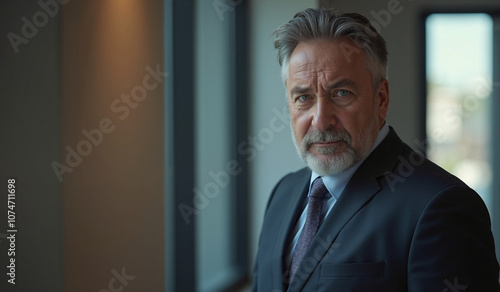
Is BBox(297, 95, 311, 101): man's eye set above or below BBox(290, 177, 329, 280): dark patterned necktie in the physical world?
above

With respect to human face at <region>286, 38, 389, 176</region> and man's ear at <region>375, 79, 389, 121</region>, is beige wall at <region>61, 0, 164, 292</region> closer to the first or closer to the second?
human face at <region>286, 38, 389, 176</region>

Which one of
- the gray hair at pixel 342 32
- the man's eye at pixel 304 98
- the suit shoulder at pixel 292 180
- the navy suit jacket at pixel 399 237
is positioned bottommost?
the navy suit jacket at pixel 399 237

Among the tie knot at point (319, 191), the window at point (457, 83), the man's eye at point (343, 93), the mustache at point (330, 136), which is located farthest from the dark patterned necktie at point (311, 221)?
the window at point (457, 83)

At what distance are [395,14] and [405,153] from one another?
2670mm

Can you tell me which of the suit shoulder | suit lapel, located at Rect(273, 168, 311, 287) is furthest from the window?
suit lapel, located at Rect(273, 168, 311, 287)

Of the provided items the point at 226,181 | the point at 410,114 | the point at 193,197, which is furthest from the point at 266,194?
the point at 410,114

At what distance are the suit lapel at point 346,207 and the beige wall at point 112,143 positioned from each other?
56 centimetres

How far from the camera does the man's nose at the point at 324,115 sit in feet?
4.59

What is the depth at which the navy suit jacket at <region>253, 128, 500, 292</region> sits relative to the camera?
1.18 m

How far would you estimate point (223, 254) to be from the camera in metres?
3.09

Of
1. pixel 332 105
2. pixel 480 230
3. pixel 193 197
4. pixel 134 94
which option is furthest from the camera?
pixel 193 197

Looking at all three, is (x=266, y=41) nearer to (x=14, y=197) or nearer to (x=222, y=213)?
(x=222, y=213)

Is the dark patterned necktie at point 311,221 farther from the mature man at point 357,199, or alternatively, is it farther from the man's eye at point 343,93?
the man's eye at point 343,93

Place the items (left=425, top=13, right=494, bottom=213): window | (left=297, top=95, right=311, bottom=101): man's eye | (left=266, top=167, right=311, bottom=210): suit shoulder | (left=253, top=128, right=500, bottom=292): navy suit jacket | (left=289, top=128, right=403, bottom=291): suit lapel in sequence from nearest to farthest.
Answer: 1. (left=253, top=128, right=500, bottom=292): navy suit jacket
2. (left=289, top=128, right=403, bottom=291): suit lapel
3. (left=297, top=95, right=311, bottom=101): man's eye
4. (left=266, top=167, right=311, bottom=210): suit shoulder
5. (left=425, top=13, right=494, bottom=213): window
